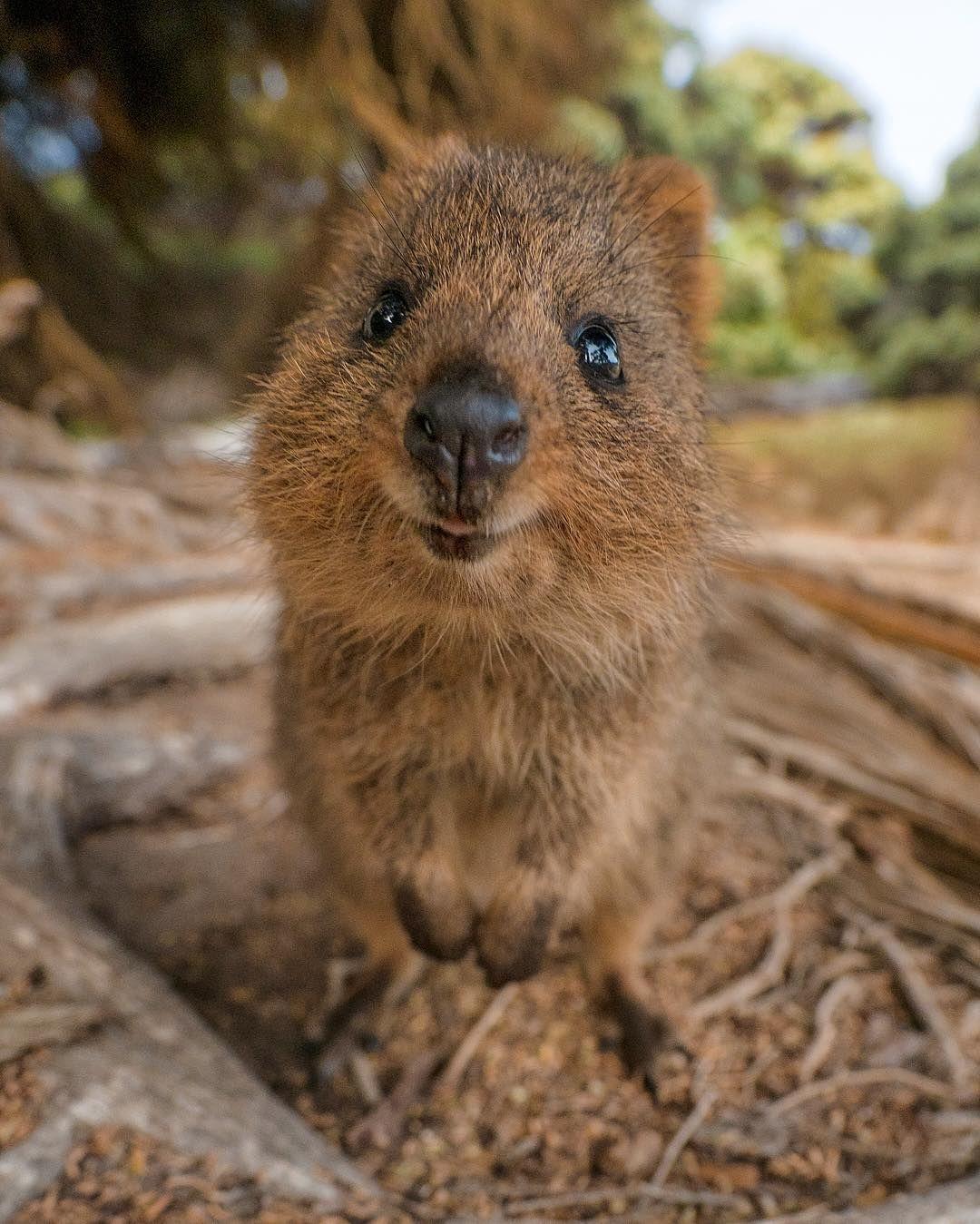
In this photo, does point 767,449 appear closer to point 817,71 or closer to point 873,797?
point 817,71

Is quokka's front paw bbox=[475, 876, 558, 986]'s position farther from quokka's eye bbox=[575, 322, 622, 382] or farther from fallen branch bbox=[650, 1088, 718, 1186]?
quokka's eye bbox=[575, 322, 622, 382]

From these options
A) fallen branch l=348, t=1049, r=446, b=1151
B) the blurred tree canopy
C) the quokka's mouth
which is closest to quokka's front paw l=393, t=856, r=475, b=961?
fallen branch l=348, t=1049, r=446, b=1151

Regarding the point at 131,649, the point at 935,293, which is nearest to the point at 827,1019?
the point at 131,649

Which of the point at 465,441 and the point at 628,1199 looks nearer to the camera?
the point at 465,441

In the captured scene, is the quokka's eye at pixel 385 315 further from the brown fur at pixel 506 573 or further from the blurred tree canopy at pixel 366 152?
the blurred tree canopy at pixel 366 152

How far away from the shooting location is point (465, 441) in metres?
1.50

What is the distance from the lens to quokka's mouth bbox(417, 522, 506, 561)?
1.63 meters

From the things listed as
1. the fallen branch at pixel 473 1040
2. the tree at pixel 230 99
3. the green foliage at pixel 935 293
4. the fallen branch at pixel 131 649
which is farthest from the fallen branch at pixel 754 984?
the green foliage at pixel 935 293

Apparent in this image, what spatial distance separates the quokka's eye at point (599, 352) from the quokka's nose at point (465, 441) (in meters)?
0.50

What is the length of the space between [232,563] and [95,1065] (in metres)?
4.46

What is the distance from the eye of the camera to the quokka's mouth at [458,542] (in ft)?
5.33

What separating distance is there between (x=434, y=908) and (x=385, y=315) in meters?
1.52

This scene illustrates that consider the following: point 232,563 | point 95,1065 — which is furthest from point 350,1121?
point 232,563

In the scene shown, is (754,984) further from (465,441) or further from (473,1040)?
(465,441)
